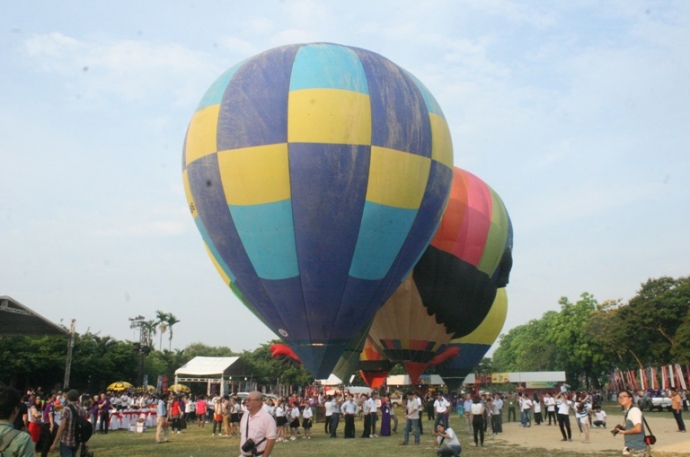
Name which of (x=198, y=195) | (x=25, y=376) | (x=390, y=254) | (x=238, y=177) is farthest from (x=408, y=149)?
(x=25, y=376)

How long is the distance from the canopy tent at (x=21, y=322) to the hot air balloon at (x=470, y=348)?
59.1 ft

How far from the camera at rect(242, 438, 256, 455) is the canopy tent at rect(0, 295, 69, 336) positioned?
49.8ft

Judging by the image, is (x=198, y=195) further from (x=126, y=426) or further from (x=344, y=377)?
(x=344, y=377)

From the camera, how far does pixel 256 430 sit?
243 inches

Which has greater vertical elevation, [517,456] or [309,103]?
[309,103]

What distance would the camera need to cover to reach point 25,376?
4228 cm

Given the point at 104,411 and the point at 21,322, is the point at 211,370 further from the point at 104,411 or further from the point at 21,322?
the point at 21,322

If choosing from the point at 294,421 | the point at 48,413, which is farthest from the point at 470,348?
the point at 48,413

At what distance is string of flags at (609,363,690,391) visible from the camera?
52.8 metres

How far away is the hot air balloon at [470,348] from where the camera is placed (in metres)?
32.8

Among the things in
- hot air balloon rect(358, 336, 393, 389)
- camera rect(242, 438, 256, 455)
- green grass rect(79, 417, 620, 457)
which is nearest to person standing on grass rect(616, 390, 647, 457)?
camera rect(242, 438, 256, 455)

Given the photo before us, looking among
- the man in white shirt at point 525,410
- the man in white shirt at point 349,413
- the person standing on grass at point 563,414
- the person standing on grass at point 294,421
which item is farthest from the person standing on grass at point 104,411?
the man in white shirt at point 525,410

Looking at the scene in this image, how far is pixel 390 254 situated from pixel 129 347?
125 feet

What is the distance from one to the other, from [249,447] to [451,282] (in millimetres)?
21116
